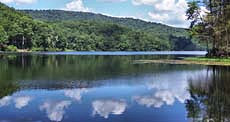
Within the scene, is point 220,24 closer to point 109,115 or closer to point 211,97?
point 211,97

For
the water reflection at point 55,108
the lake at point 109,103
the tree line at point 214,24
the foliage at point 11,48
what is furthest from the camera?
the foliage at point 11,48

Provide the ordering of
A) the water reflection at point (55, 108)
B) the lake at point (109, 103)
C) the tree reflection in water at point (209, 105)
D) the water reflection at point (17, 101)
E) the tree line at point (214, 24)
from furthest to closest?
the tree line at point (214, 24)
the water reflection at point (17, 101)
the water reflection at point (55, 108)
the lake at point (109, 103)
the tree reflection in water at point (209, 105)

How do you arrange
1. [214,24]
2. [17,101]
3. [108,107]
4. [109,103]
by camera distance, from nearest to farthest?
[108,107] < [109,103] < [17,101] < [214,24]

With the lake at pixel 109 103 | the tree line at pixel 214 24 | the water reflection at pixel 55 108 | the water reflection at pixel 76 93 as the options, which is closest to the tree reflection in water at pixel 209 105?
the lake at pixel 109 103

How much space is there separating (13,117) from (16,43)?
152 m

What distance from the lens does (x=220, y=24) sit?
7831 centimetres

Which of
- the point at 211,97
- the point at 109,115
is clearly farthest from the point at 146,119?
the point at 211,97

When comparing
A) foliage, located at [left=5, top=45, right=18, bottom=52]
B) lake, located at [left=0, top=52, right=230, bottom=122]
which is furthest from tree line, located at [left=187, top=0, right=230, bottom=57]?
foliage, located at [left=5, top=45, right=18, bottom=52]

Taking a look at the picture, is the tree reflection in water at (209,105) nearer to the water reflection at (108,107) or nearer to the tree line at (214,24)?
the water reflection at (108,107)

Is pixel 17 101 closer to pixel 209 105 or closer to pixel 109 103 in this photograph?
pixel 109 103

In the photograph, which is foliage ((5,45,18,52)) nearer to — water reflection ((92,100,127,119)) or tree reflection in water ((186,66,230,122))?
tree reflection in water ((186,66,230,122))

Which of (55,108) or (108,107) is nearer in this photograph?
(55,108)

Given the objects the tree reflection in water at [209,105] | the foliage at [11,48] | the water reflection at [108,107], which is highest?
the foliage at [11,48]

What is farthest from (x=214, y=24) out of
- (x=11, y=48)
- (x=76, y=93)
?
(x=11, y=48)
